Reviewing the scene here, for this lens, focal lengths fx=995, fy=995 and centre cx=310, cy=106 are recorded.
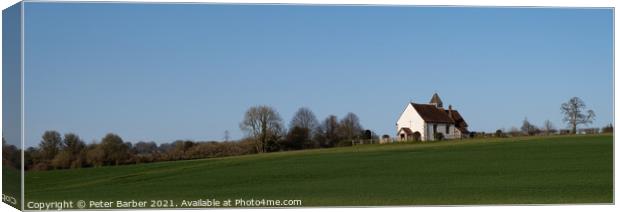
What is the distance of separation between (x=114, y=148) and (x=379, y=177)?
5.47 meters

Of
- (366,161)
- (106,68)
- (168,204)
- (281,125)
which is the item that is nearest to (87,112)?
(106,68)

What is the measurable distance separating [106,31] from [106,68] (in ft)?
2.39

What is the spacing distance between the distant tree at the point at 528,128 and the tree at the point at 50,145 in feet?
31.8

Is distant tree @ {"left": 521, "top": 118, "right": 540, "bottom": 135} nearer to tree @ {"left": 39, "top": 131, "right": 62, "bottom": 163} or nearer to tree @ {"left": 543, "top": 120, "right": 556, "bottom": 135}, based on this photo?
tree @ {"left": 543, "top": 120, "right": 556, "bottom": 135}

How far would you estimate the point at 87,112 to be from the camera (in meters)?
19.6

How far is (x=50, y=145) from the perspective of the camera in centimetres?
1966

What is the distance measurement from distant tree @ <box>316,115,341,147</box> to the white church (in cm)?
132

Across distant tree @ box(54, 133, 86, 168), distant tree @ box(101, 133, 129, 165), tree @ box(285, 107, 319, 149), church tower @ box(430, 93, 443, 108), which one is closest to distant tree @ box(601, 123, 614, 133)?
church tower @ box(430, 93, 443, 108)

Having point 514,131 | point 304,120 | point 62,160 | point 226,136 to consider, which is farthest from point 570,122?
point 62,160

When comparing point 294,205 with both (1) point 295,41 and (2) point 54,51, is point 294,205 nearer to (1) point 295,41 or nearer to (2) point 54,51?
(1) point 295,41

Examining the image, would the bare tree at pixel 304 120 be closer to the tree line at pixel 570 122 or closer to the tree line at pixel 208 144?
the tree line at pixel 208 144

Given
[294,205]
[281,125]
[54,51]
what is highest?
[54,51]

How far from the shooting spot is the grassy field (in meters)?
20.0

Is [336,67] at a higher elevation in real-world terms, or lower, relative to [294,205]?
higher
